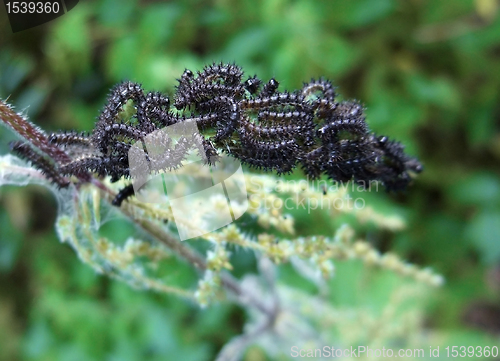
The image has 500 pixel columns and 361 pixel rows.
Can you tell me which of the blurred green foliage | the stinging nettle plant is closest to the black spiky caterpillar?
the stinging nettle plant

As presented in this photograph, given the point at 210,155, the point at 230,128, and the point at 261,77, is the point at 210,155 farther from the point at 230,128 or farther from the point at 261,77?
the point at 261,77

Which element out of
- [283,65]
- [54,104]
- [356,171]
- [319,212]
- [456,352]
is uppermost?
[54,104]

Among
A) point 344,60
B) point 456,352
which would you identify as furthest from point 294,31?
point 456,352

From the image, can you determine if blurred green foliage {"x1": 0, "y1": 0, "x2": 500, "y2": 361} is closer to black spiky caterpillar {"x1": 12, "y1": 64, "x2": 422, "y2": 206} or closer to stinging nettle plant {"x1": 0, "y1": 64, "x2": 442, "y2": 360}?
stinging nettle plant {"x1": 0, "y1": 64, "x2": 442, "y2": 360}

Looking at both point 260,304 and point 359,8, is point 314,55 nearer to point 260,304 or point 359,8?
point 359,8

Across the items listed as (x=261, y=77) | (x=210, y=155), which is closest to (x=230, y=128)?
(x=210, y=155)

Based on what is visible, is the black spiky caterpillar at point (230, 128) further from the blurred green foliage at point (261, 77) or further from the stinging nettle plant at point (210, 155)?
the blurred green foliage at point (261, 77)

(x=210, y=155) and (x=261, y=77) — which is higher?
(x=261, y=77)
